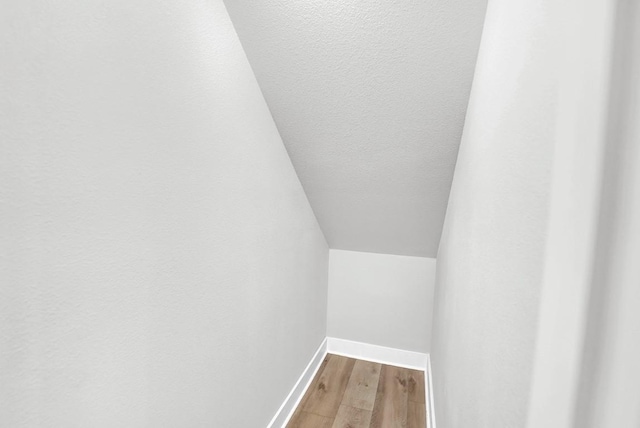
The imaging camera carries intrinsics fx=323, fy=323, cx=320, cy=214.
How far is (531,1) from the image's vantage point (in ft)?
1.74

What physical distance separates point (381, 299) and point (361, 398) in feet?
2.33

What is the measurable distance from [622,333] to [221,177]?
3.45ft

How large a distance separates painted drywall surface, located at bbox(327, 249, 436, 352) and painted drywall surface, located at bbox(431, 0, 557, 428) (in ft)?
4.47

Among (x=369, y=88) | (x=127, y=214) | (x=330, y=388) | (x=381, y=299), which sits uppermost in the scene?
(x=369, y=88)

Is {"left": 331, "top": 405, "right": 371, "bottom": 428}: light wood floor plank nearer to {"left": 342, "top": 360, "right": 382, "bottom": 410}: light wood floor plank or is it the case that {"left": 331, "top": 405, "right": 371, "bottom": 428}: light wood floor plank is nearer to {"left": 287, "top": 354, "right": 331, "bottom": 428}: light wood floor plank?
{"left": 342, "top": 360, "right": 382, "bottom": 410}: light wood floor plank

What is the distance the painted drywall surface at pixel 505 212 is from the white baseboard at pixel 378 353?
1.45m

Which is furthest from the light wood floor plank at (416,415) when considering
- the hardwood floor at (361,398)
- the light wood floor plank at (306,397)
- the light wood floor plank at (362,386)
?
the light wood floor plank at (306,397)

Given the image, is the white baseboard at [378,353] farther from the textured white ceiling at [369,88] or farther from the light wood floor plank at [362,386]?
the textured white ceiling at [369,88]

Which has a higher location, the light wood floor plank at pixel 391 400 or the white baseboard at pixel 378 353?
the white baseboard at pixel 378 353

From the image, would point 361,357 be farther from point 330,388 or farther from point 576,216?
point 576,216

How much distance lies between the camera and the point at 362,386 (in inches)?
84.5

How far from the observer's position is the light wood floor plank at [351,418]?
178 centimetres

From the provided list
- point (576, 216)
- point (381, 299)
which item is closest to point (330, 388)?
point (381, 299)

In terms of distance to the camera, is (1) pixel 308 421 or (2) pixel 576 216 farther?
(1) pixel 308 421
